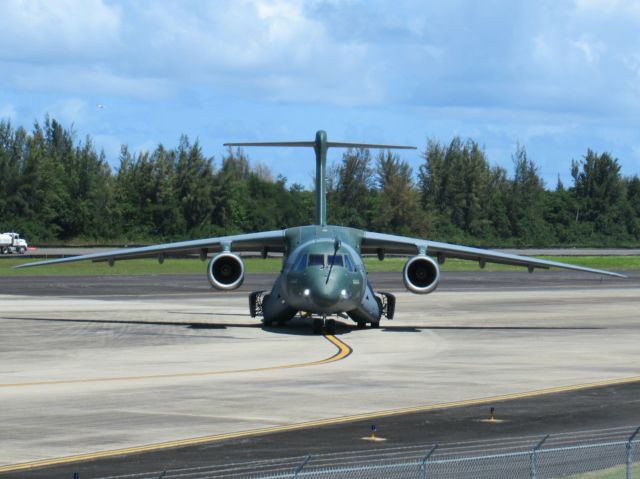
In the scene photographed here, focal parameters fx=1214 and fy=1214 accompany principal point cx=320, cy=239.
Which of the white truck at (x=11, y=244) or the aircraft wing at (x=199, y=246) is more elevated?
the aircraft wing at (x=199, y=246)

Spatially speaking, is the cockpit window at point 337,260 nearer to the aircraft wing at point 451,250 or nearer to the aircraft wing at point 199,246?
the aircraft wing at point 451,250

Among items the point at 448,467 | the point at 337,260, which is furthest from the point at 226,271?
the point at 448,467

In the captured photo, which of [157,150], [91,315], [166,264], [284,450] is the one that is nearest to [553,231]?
[157,150]

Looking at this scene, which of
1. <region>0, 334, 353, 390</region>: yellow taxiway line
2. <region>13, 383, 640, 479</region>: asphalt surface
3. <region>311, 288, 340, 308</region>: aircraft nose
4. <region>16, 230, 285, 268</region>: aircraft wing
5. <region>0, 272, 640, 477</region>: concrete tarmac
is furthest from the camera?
<region>16, 230, 285, 268</region>: aircraft wing

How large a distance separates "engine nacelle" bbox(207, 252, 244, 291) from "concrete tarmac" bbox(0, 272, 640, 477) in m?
1.54

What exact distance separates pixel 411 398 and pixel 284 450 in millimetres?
6142

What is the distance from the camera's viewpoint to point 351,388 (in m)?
24.0

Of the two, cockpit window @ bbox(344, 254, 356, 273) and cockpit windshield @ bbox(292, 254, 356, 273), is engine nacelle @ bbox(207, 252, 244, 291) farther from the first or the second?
cockpit window @ bbox(344, 254, 356, 273)

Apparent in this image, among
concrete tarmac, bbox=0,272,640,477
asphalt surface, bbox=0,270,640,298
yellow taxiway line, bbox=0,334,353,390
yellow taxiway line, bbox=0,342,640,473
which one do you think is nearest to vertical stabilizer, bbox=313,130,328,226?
concrete tarmac, bbox=0,272,640,477

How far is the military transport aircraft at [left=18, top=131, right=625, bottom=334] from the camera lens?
34.6 meters

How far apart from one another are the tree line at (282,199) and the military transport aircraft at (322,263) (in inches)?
2960

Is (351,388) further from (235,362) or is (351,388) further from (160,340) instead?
(160,340)

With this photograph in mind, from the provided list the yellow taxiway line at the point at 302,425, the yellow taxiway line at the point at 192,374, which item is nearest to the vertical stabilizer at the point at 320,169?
the yellow taxiway line at the point at 192,374

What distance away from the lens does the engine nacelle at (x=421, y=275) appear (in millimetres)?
37219
